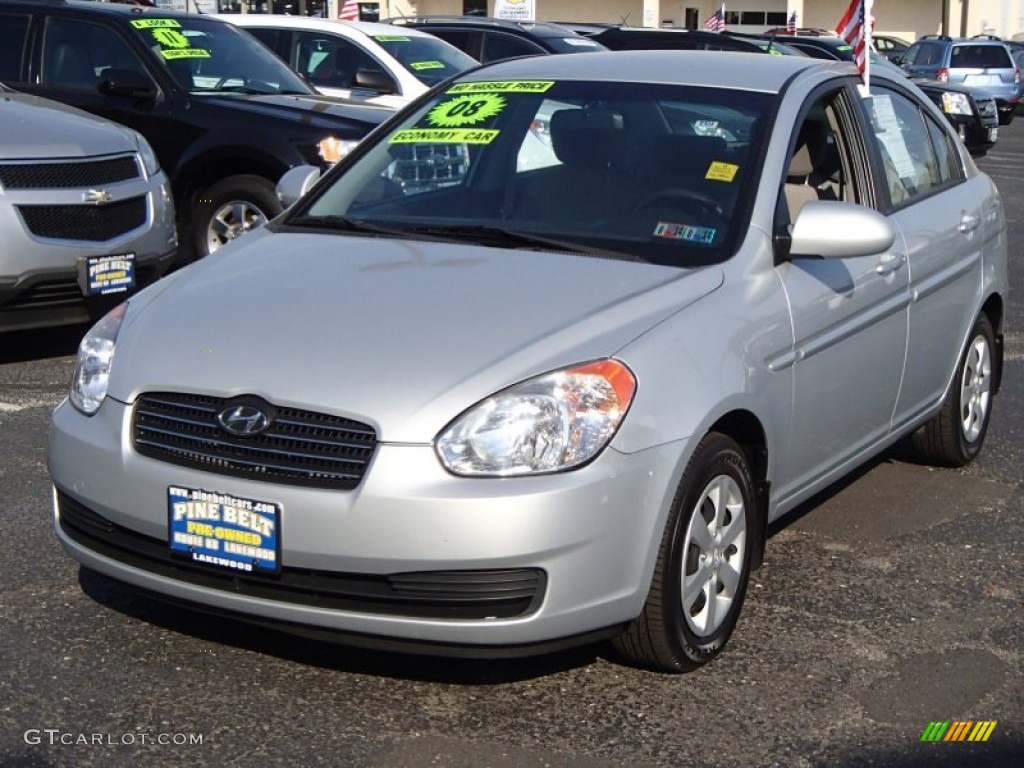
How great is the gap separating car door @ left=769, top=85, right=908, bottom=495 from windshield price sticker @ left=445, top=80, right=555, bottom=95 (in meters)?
0.88

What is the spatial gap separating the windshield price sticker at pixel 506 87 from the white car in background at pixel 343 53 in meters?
7.13

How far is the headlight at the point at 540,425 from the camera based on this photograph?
3.69 meters

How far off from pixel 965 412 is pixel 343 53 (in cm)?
810

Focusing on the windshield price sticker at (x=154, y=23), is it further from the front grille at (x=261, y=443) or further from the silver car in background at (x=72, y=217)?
the front grille at (x=261, y=443)

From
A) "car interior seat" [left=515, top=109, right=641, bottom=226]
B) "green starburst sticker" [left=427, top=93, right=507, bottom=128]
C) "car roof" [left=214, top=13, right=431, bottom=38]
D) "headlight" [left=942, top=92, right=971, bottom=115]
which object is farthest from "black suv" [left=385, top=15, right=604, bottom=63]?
"car interior seat" [left=515, top=109, right=641, bottom=226]

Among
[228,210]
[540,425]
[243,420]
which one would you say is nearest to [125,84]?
[228,210]

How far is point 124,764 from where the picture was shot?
3.64 meters

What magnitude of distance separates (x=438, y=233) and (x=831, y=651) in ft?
5.55

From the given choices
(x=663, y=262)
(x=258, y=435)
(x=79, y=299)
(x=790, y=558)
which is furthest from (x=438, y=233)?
(x=79, y=299)

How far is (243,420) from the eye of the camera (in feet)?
12.5

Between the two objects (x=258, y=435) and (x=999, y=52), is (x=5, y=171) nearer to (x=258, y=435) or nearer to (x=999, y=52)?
(x=258, y=435)

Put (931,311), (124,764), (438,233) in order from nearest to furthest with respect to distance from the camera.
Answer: (124,764), (438,233), (931,311)

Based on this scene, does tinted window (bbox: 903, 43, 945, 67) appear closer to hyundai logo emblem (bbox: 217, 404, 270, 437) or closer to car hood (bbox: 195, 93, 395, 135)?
car hood (bbox: 195, 93, 395, 135)

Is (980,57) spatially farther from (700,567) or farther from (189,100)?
(700,567)
